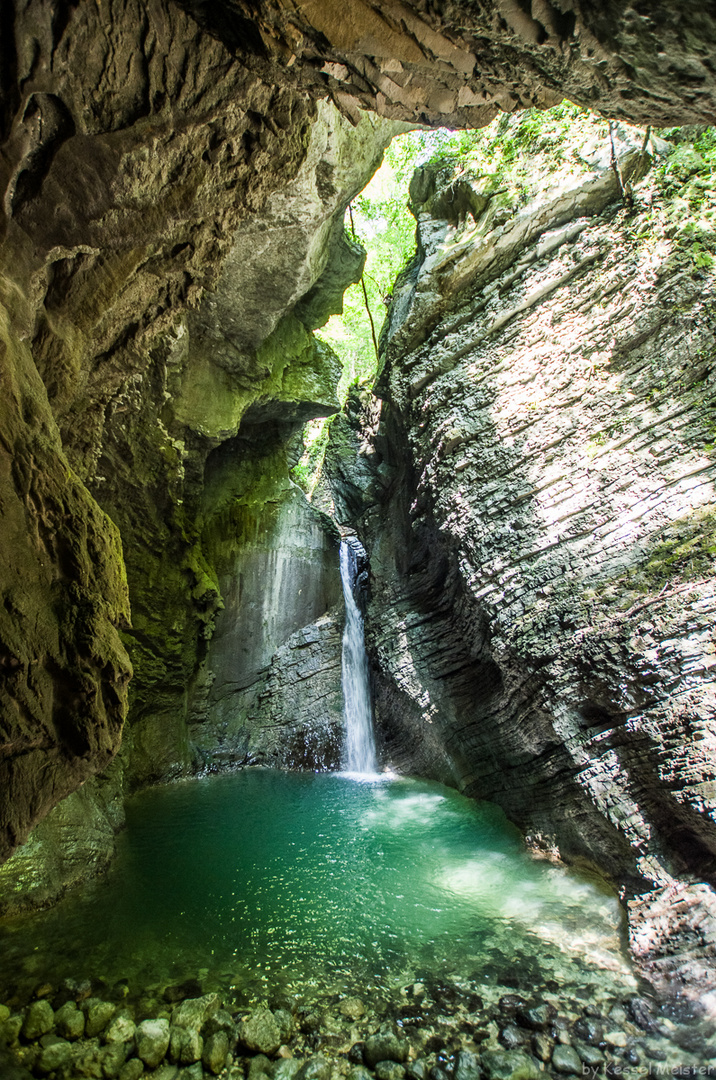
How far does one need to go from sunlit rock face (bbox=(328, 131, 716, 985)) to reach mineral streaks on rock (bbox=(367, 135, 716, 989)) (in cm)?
2

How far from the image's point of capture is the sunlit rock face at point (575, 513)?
481 cm

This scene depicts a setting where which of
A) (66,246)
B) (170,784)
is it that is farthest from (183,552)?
(66,246)

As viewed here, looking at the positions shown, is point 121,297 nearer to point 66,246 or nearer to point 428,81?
point 66,246

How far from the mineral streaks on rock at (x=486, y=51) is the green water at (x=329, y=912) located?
584 centimetres

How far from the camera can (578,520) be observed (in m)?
6.05

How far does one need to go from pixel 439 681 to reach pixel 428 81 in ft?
25.7

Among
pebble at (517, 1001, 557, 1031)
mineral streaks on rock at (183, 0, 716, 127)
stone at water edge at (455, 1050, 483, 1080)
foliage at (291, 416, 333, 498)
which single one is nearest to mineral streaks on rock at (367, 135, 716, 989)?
pebble at (517, 1001, 557, 1031)

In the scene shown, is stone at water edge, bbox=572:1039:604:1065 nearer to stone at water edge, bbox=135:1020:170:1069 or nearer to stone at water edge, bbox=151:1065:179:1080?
stone at water edge, bbox=151:1065:179:1080

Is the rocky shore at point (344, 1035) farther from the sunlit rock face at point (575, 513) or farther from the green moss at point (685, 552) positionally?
the green moss at point (685, 552)

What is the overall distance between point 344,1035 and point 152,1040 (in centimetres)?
124

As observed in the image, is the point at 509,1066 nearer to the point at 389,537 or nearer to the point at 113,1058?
the point at 113,1058

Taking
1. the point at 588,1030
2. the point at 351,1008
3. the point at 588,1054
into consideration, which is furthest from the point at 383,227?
the point at 588,1054

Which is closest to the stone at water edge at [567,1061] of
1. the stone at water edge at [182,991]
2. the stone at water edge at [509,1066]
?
the stone at water edge at [509,1066]

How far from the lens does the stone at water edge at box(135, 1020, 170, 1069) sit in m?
3.18
